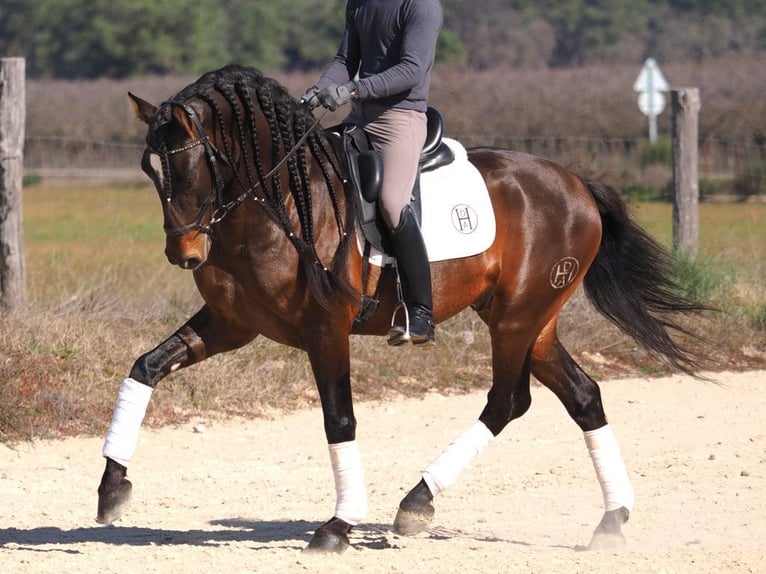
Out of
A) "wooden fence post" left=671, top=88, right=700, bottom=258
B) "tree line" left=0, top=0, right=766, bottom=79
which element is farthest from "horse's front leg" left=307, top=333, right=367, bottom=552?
"tree line" left=0, top=0, right=766, bottom=79

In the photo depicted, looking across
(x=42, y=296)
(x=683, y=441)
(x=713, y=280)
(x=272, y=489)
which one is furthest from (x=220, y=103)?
(x=713, y=280)

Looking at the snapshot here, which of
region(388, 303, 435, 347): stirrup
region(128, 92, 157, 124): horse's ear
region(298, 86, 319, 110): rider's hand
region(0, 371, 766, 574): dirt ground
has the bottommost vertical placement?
region(0, 371, 766, 574): dirt ground

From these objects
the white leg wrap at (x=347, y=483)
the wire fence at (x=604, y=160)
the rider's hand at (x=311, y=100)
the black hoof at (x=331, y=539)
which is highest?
the rider's hand at (x=311, y=100)

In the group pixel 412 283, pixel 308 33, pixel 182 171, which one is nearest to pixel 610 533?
pixel 412 283

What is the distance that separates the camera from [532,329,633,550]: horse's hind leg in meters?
6.18

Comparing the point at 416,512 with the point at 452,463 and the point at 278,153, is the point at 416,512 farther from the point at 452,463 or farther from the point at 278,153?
the point at 278,153

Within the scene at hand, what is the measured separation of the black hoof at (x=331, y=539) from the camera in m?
5.62

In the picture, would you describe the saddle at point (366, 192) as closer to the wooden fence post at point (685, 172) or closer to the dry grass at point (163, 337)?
the dry grass at point (163, 337)

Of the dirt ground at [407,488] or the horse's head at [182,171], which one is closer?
the horse's head at [182,171]

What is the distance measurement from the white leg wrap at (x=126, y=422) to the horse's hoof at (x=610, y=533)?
2178mm

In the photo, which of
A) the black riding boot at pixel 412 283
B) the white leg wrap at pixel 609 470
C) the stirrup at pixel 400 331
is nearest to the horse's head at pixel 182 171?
the black riding boot at pixel 412 283

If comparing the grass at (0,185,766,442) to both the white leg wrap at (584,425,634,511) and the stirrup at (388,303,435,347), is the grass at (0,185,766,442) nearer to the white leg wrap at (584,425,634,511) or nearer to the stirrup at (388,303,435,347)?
the stirrup at (388,303,435,347)

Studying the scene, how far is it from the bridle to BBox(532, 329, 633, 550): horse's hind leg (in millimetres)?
1749

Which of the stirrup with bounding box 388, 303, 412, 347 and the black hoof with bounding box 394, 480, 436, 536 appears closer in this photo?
the stirrup with bounding box 388, 303, 412, 347
